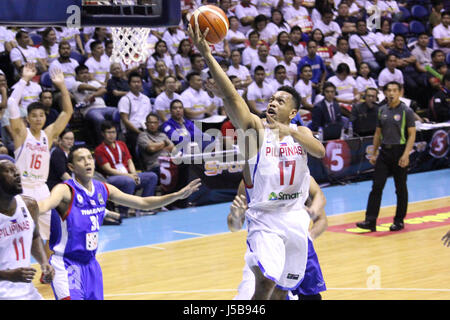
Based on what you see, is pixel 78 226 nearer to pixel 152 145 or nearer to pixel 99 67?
pixel 152 145

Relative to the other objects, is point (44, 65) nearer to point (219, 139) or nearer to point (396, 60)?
point (219, 139)

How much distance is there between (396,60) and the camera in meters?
16.4

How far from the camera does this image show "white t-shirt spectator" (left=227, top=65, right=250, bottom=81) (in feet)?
46.0

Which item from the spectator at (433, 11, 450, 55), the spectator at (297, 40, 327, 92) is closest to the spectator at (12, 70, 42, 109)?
the spectator at (297, 40, 327, 92)

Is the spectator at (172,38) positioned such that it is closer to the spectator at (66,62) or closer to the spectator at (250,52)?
the spectator at (250,52)

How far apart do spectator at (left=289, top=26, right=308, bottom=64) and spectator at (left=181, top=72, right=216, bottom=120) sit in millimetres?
3268

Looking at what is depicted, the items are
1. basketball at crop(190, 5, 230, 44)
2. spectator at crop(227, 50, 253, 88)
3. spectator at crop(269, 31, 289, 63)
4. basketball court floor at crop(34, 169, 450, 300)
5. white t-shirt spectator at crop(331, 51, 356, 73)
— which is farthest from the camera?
white t-shirt spectator at crop(331, 51, 356, 73)

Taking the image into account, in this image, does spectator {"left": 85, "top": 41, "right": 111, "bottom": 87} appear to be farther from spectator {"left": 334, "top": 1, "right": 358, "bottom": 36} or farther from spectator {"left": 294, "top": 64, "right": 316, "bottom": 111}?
spectator {"left": 334, "top": 1, "right": 358, "bottom": 36}

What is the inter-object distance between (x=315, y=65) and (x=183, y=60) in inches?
113

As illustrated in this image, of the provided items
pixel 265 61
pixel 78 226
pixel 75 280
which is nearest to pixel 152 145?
pixel 265 61

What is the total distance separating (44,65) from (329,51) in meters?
6.53

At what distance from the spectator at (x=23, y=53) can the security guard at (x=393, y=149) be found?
560 centimetres

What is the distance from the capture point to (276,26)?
16094 mm
